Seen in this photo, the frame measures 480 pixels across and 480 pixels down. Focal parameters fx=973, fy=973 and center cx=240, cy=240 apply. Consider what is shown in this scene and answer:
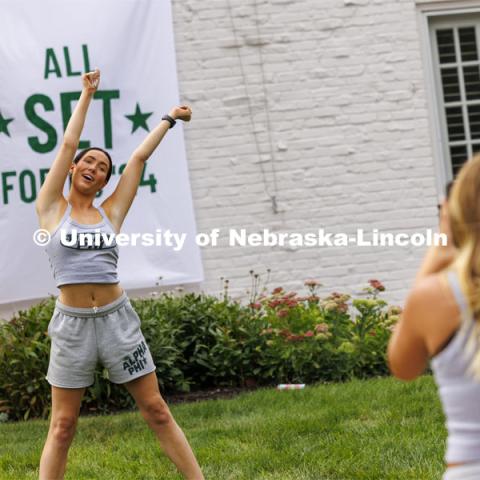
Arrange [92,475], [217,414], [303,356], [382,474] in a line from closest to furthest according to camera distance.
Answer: [382,474] → [92,475] → [217,414] → [303,356]

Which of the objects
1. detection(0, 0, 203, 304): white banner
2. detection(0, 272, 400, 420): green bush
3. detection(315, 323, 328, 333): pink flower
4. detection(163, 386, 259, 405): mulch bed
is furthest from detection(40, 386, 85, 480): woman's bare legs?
detection(0, 0, 203, 304): white banner

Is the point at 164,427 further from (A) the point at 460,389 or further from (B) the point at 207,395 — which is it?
(B) the point at 207,395

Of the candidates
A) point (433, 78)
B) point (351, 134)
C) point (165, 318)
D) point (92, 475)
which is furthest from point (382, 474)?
point (433, 78)

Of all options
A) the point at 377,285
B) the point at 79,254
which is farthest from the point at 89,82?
the point at 377,285

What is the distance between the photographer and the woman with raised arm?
4098mm

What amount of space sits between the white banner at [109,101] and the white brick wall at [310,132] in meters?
0.35

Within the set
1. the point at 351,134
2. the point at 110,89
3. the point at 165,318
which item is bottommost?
the point at 165,318

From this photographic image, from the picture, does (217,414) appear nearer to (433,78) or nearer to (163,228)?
(163,228)

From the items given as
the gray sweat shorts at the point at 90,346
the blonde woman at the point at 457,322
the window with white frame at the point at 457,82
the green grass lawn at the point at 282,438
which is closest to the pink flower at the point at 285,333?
the green grass lawn at the point at 282,438

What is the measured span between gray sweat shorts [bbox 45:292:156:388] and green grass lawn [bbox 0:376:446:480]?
86cm

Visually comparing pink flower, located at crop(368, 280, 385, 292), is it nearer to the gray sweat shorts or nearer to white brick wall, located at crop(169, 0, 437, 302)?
white brick wall, located at crop(169, 0, 437, 302)

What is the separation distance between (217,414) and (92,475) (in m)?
1.27

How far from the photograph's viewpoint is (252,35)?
8141 mm

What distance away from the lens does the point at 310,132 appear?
8.13 meters
